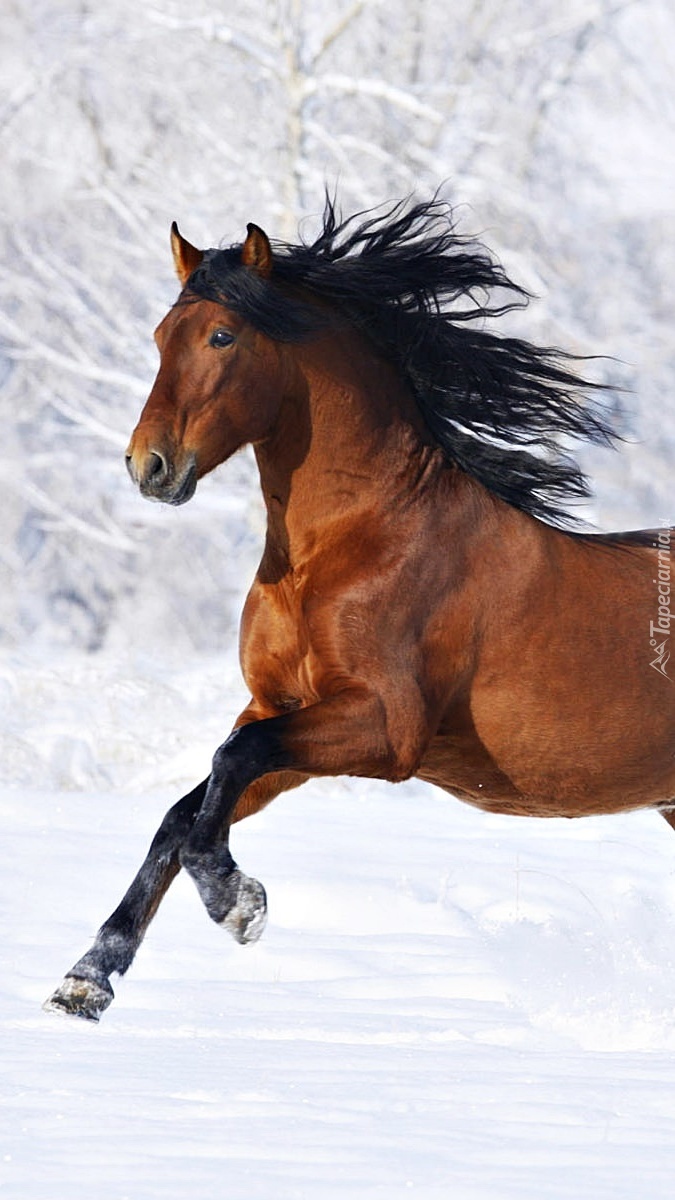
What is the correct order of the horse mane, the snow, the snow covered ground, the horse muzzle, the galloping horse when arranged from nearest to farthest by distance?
the snow covered ground, the snow, the horse muzzle, the galloping horse, the horse mane

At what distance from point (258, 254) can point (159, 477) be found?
0.69m

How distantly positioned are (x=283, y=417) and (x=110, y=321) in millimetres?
12441

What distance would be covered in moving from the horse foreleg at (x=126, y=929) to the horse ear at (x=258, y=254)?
48.9 inches

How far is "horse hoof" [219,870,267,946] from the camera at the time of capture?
400cm

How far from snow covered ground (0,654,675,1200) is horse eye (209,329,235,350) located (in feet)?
5.05

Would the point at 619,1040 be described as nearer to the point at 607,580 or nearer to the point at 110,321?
the point at 607,580

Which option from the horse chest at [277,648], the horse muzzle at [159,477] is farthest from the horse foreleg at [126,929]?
the horse muzzle at [159,477]

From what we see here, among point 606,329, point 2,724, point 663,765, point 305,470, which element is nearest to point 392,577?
point 305,470

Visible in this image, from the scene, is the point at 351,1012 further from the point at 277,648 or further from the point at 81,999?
the point at 277,648

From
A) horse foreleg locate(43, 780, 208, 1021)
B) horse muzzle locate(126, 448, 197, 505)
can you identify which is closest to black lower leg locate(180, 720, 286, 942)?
horse foreleg locate(43, 780, 208, 1021)

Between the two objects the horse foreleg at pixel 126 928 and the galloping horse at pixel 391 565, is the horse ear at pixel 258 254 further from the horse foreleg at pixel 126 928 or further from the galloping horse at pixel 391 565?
the horse foreleg at pixel 126 928

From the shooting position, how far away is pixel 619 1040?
417cm

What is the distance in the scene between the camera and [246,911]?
13.2 feet
